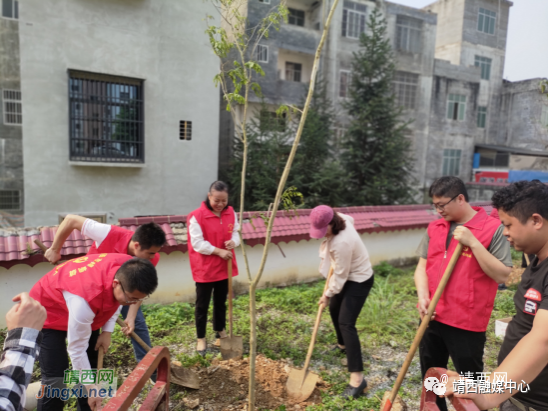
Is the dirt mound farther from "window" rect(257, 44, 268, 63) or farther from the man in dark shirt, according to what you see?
"window" rect(257, 44, 268, 63)

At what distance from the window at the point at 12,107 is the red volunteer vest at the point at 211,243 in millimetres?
8572

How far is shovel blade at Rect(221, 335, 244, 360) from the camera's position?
141 inches

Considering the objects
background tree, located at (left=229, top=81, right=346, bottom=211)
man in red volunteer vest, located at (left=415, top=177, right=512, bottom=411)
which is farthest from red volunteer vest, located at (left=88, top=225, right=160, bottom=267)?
background tree, located at (left=229, top=81, right=346, bottom=211)

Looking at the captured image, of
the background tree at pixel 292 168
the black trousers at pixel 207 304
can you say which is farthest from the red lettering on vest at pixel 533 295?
the background tree at pixel 292 168

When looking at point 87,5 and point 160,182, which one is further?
point 160,182

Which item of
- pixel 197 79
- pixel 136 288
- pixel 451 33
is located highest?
pixel 451 33

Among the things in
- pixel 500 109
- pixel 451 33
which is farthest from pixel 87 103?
pixel 500 109

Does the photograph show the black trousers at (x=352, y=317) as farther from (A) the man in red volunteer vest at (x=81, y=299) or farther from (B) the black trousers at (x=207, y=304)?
(A) the man in red volunteer vest at (x=81, y=299)

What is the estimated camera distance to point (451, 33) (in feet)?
69.5

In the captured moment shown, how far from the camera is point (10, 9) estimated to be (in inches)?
360

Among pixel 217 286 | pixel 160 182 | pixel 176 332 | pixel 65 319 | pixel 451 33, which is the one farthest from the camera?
pixel 451 33

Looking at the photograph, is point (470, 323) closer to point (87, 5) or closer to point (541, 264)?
point (541, 264)

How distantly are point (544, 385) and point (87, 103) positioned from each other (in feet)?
32.8

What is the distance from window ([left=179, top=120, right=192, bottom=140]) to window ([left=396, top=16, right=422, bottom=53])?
1249 centimetres
